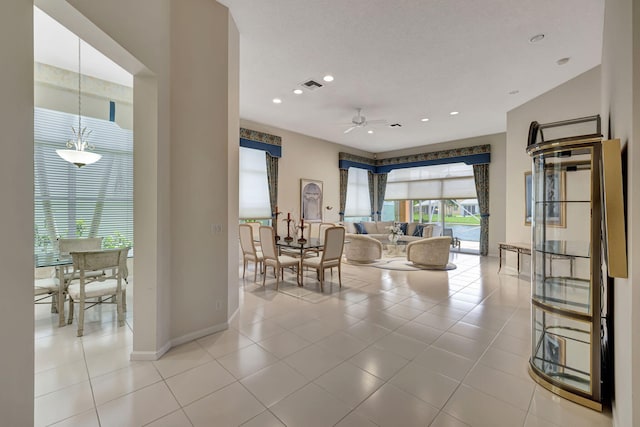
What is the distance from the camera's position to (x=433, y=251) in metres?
6.06

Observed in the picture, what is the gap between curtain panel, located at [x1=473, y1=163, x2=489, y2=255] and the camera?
792 cm

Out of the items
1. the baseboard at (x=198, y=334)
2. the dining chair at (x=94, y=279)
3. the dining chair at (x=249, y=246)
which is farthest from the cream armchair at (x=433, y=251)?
the dining chair at (x=94, y=279)

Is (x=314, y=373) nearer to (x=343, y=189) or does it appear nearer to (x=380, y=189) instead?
(x=343, y=189)

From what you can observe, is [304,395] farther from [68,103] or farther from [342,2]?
[68,103]

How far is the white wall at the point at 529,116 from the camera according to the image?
418cm

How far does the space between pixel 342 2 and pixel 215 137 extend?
198 cm

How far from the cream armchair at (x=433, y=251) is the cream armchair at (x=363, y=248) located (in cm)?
96

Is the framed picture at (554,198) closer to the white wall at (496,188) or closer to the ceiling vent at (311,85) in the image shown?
the ceiling vent at (311,85)

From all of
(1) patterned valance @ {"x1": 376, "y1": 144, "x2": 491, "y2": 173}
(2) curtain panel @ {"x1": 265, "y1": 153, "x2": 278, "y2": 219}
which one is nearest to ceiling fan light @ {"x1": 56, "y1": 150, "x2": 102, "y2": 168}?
(2) curtain panel @ {"x1": 265, "y1": 153, "x2": 278, "y2": 219}

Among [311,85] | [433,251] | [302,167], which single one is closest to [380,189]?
[302,167]

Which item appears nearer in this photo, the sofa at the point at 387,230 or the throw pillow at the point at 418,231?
the sofa at the point at 387,230

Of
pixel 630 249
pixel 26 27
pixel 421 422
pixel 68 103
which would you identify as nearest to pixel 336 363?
pixel 421 422

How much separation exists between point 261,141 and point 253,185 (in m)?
1.16

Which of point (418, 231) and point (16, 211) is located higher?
point (16, 211)
